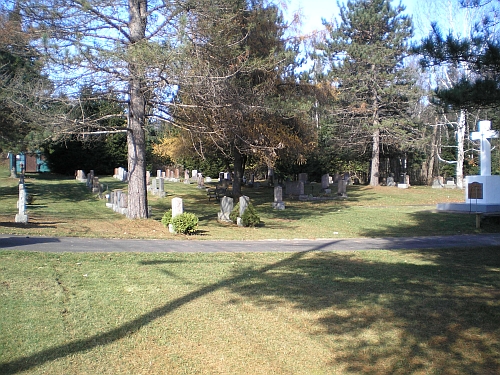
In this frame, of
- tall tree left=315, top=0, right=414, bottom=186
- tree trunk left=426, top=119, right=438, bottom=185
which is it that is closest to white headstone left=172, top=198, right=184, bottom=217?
tall tree left=315, top=0, right=414, bottom=186

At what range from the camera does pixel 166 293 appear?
752 cm

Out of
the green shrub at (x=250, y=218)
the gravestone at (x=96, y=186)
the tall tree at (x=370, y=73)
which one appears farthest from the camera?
the tall tree at (x=370, y=73)

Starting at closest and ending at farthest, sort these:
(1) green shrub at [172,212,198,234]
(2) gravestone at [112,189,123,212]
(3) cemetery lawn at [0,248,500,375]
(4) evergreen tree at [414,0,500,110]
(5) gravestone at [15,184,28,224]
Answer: (3) cemetery lawn at [0,248,500,375], (4) evergreen tree at [414,0,500,110], (1) green shrub at [172,212,198,234], (5) gravestone at [15,184,28,224], (2) gravestone at [112,189,123,212]

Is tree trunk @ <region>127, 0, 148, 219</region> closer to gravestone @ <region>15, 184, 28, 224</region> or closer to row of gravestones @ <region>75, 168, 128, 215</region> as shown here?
row of gravestones @ <region>75, 168, 128, 215</region>

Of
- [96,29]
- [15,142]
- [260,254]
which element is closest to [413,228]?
[260,254]

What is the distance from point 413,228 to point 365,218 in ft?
10.8

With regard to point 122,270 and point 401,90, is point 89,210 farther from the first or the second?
point 401,90

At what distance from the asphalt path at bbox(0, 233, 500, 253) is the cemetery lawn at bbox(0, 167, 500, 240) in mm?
1085

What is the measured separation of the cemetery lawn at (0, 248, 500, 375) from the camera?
207 inches

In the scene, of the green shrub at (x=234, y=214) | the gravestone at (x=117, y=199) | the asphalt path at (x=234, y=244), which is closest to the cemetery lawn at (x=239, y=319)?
the asphalt path at (x=234, y=244)

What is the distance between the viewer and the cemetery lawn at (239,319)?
5258 mm

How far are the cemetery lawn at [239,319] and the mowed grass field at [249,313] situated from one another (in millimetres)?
20

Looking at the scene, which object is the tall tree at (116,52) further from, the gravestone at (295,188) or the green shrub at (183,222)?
the gravestone at (295,188)

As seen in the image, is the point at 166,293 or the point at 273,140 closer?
the point at 166,293
